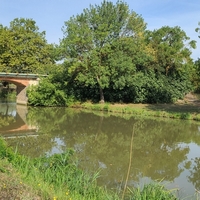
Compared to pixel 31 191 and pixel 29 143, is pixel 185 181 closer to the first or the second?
pixel 31 191

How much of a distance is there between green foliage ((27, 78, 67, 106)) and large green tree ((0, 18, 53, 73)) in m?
5.96

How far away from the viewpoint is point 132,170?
841 centimetres

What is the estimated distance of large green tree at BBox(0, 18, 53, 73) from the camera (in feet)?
117

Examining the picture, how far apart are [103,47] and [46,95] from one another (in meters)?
7.45

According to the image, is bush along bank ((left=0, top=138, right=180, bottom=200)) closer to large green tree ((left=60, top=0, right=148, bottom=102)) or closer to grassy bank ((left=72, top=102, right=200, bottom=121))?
grassy bank ((left=72, top=102, right=200, bottom=121))

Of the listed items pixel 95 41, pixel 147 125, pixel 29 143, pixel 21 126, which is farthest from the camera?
pixel 95 41

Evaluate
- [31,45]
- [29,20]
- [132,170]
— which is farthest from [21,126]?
[29,20]

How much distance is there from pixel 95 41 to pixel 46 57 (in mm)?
15340

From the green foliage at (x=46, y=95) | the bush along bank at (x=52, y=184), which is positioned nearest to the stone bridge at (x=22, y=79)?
the green foliage at (x=46, y=95)

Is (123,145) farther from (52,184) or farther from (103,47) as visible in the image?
(103,47)

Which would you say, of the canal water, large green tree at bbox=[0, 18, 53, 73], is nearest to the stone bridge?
large green tree at bbox=[0, 18, 53, 73]

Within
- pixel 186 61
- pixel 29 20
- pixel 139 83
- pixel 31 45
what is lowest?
pixel 139 83

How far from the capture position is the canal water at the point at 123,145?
7949 mm

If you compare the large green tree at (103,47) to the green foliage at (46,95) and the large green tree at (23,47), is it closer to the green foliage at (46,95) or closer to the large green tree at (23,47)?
the green foliage at (46,95)
